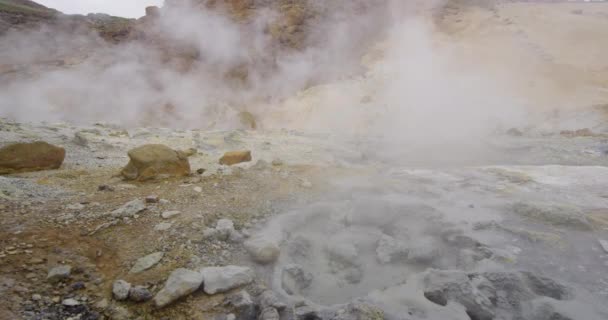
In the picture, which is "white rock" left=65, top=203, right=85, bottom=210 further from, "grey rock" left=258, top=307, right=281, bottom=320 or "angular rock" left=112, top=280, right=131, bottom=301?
"grey rock" left=258, top=307, right=281, bottom=320

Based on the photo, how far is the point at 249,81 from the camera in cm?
1283

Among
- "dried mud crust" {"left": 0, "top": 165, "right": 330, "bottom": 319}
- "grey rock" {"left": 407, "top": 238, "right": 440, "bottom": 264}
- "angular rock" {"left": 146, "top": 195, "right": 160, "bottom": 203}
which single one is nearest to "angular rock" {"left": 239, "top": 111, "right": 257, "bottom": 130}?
"dried mud crust" {"left": 0, "top": 165, "right": 330, "bottom": 319}

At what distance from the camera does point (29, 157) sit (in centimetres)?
325

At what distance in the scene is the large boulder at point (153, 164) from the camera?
128 inches

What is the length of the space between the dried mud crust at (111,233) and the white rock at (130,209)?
0.16 ft

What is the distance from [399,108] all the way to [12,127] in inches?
371

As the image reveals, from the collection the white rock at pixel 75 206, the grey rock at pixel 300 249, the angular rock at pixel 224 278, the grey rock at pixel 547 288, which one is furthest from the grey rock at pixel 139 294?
the grey rock at pixel 547 288

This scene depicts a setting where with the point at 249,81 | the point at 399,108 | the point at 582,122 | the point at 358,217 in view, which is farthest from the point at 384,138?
the point at 249,81

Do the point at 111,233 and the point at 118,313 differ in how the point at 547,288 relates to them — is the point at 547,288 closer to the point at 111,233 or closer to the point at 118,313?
the point at 118,313

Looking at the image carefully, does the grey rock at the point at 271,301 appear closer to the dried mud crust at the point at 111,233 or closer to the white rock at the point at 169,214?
the dried mud crust at the point at 111,233

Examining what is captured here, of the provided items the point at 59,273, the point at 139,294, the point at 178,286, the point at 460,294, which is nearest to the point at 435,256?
the point at 460,294

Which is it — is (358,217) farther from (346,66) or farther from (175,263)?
(346,66)

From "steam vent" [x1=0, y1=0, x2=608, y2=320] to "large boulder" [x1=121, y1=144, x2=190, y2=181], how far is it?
21mm

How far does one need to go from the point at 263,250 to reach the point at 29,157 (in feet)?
9.41
